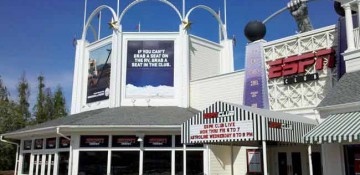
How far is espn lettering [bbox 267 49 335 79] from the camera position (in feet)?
50.5

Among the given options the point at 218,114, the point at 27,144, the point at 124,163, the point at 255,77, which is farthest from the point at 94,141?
the point at 255,77

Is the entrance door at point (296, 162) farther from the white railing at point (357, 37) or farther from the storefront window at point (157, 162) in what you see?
the storefront window at point (157, 162)

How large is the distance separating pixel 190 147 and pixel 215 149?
1378 mm

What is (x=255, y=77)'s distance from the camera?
17.8 m

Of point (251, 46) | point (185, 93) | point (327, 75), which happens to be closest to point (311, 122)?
point (327, 75)

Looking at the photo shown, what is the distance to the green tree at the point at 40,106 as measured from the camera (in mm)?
43969

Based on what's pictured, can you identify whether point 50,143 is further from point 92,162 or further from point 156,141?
point 156,141

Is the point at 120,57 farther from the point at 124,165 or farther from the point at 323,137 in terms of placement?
the point at 323,137

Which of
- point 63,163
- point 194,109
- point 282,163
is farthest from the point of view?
point 194,109

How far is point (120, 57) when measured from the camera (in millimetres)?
21891

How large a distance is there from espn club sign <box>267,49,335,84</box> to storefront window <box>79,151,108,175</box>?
30.0 feet

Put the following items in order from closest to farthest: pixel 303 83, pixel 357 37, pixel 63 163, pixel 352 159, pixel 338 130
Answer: pixel 338 130
pixel 352 159
pixel 357 37
pixel 303 83
pixel 63 163

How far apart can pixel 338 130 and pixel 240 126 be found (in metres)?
3.00

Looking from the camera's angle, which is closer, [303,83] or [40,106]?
[303,83]
